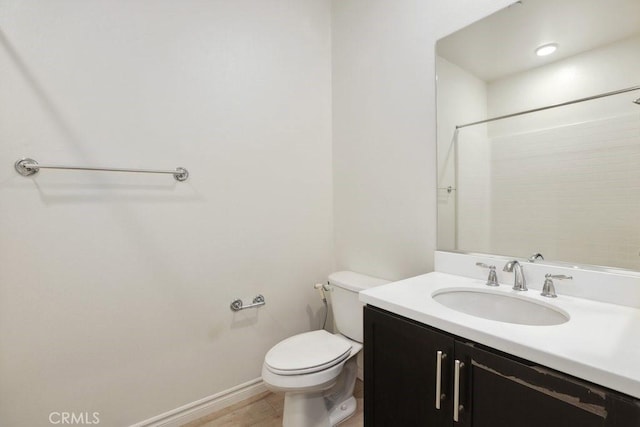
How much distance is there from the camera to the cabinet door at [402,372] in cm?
87

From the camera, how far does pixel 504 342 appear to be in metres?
0.73

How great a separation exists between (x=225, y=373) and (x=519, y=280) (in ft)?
4.98

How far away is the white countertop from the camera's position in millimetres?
606

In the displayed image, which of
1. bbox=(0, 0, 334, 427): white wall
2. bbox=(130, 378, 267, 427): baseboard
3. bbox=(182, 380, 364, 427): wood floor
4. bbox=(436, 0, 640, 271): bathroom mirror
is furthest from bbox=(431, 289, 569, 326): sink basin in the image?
bbox=(130, 378, 267, 427): baseboard

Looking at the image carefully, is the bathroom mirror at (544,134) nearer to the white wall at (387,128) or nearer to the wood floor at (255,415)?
the white wall at (387,128)

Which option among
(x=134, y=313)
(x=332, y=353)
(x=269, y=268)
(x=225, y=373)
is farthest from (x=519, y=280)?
(x=134, y=313)

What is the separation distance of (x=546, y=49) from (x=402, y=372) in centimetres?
128

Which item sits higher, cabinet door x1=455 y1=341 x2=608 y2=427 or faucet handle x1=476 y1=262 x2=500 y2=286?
faucet handle x1=476 y1=262 x2=500 y2=286

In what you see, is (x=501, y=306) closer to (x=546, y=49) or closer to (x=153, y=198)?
(x=546, y=49)

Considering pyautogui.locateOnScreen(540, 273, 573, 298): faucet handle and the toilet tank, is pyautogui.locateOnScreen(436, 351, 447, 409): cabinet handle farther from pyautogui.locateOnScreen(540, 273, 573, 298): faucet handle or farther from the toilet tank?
the toilet tank

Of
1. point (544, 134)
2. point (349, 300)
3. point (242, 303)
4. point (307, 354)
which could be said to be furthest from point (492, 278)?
point (242, 303)

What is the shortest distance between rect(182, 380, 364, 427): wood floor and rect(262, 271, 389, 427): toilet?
0.25 feet

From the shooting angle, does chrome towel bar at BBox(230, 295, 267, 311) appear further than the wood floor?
Yes

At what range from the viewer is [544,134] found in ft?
3.67
